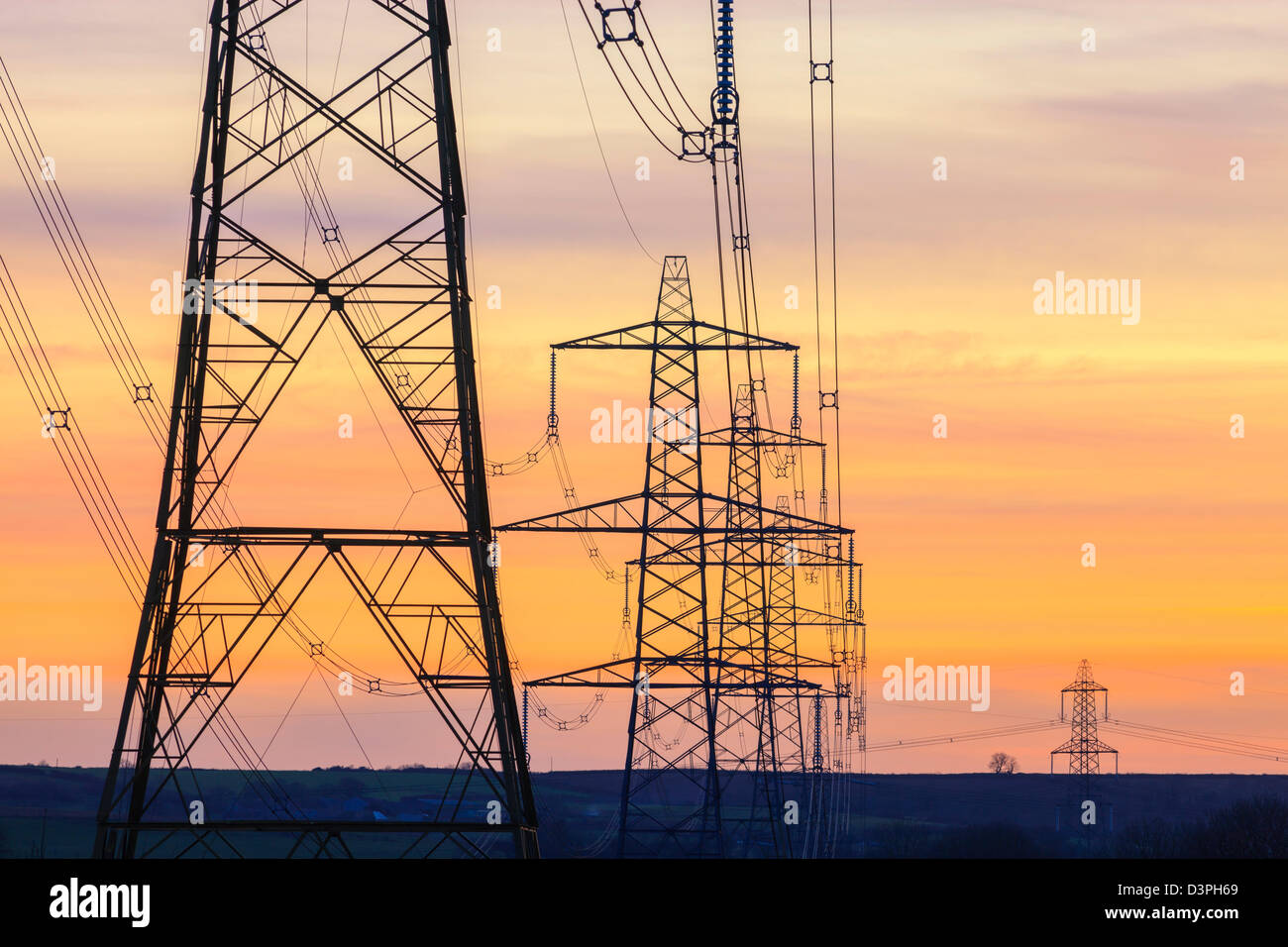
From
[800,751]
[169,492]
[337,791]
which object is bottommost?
[337,791]

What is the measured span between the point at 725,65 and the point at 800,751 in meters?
37.4

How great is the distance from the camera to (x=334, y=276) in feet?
111

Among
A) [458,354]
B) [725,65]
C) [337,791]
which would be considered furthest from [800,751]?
[337,791]
